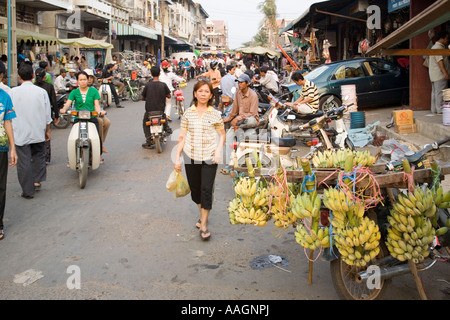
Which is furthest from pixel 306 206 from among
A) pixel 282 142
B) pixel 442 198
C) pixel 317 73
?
pixel 317 73

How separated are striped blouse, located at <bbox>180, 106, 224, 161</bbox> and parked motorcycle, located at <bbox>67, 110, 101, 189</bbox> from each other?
8.55ft

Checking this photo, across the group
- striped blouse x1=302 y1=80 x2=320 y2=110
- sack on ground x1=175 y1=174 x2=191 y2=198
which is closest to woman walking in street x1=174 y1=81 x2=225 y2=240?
sack on ground x1=175 y1=174 x2=191 y2=198

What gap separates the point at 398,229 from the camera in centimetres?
321

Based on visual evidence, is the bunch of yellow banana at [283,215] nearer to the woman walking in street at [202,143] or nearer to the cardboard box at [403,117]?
the woman walking in street at [202,143]

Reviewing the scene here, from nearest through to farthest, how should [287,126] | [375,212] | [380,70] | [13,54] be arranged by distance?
[375,212]
[287,126]
[13,54]
[380,70]

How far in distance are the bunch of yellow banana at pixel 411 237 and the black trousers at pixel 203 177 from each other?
2231mm

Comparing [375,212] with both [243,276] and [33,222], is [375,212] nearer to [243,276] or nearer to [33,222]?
[243,276]

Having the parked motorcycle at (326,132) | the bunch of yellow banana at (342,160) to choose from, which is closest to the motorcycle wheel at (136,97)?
the parked motorcycle at (326,132)

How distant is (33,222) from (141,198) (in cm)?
151

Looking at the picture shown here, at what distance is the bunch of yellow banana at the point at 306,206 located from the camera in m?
3.23

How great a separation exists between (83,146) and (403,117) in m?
6.52

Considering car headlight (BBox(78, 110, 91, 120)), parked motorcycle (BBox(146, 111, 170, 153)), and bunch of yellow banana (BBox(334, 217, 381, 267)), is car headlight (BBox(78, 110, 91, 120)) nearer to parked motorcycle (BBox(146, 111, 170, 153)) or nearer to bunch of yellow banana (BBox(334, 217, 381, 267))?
parked motorcycle (BBox(146, 111, 170, 153))

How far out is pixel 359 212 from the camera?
3.13 meters
